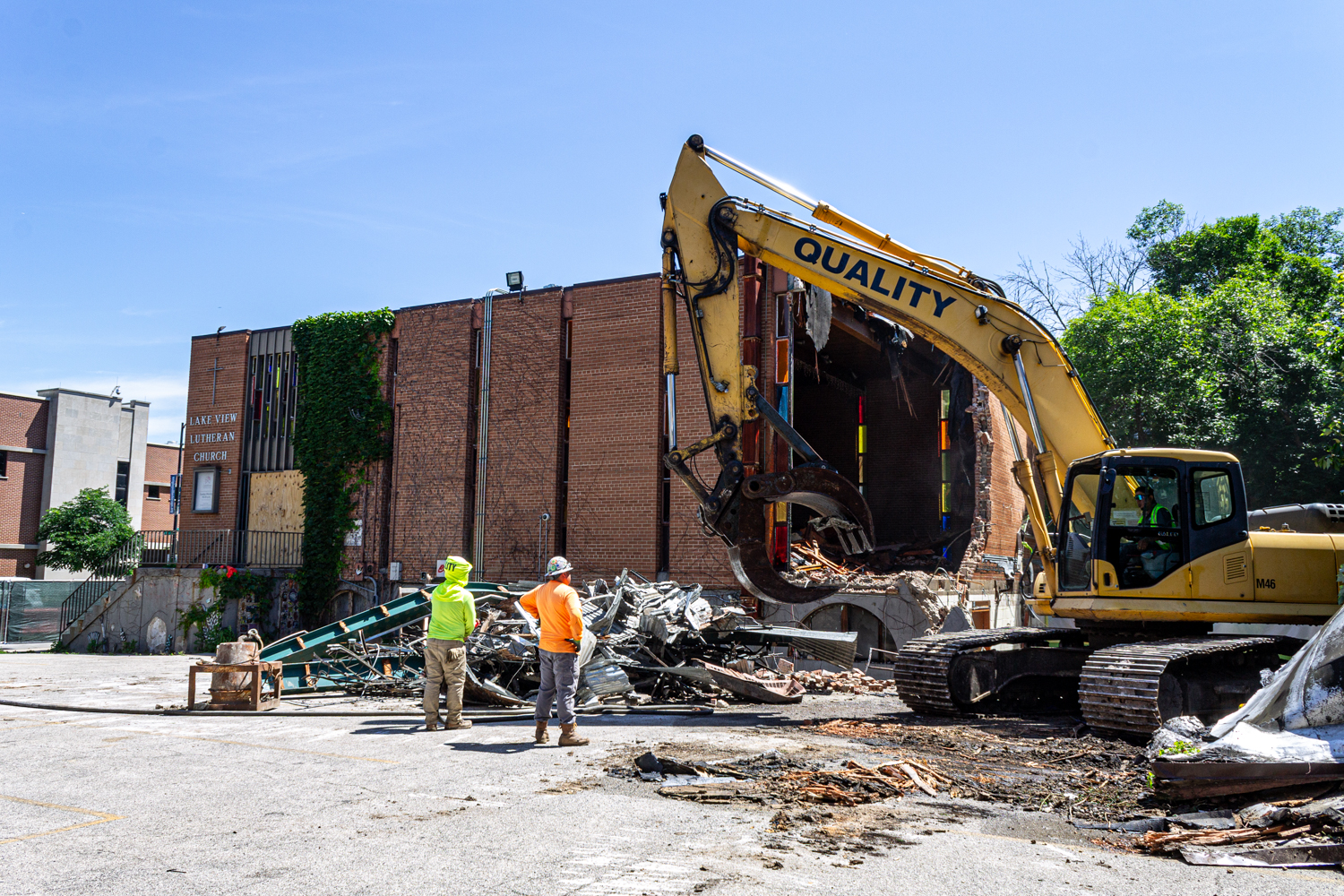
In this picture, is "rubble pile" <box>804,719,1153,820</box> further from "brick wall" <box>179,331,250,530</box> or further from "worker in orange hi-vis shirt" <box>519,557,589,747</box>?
"brick wall" <box>179,331,250,530</box>

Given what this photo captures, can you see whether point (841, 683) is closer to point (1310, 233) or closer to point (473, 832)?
point (473, 832)

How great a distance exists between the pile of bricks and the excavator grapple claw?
449 centimetres

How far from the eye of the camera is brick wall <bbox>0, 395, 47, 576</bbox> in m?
42.2

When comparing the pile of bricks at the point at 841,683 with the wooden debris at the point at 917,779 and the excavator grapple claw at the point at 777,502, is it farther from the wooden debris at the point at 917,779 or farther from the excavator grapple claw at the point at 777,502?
the wooden debris at the point at 917,779

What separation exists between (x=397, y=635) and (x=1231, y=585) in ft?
35.4

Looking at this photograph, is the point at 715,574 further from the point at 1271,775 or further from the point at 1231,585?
the point at 1271,775

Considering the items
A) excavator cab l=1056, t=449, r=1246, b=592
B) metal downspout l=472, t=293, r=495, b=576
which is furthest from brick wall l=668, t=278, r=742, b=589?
excavator cab l=1056, t=449, r=1246, b=592

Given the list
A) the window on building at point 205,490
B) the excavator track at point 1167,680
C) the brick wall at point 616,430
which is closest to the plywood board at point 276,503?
the window on building at point 205,490

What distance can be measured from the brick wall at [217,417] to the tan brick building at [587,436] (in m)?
0.10

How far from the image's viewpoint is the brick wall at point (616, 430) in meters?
22.8

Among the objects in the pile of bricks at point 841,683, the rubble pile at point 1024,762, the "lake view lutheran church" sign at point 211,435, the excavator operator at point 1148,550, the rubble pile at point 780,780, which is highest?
the "lake view lutheran church" sign at point 211,435

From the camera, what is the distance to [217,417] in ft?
97.8

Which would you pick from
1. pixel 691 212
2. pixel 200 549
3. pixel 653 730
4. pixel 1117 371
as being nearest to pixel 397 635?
pixel 653 730

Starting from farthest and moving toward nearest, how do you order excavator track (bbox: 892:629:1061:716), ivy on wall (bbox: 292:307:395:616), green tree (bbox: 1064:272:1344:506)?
green tree (bbox: 1064:272:1344:506), ivy on wall (bbox: 292:307:395:616), excavator track (bbox: 892:629:1061:716)
